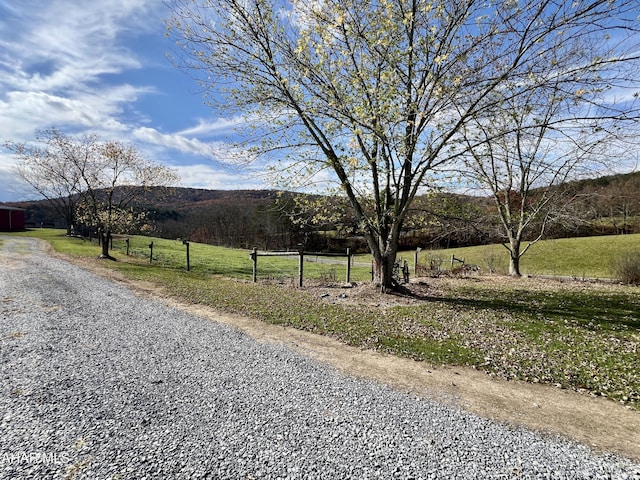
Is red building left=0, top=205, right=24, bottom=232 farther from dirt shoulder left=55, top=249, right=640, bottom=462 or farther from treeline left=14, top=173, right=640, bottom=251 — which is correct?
dirt shoulder left=55, top=249, right=640, bottom=462

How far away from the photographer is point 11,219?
48844 millimetres

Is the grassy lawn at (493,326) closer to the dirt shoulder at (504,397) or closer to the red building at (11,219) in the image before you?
the dirt shoulder at (504,397)

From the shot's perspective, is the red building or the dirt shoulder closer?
the dirt shoulder

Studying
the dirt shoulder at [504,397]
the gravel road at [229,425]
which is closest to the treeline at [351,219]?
the dirt shoulder at [504,397]

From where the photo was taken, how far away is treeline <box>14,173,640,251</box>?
11195 millimetres

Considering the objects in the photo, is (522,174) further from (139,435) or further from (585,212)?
(139,435)

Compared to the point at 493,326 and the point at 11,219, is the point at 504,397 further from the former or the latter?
the point at 11,219

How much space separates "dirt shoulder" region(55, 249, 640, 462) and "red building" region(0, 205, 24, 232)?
196 ft

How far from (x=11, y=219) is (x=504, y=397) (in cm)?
6466

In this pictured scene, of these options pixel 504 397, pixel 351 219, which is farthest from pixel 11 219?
pixel 504 397

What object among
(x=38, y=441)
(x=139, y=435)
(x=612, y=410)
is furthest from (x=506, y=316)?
(x=38, y=441)

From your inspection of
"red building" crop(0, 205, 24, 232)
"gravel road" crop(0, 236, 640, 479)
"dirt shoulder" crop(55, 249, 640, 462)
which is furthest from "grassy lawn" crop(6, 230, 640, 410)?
"red building" crop(0, 205, 24, 232)

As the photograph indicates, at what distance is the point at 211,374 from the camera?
15.6 ft

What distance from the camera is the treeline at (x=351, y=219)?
36.7ft
